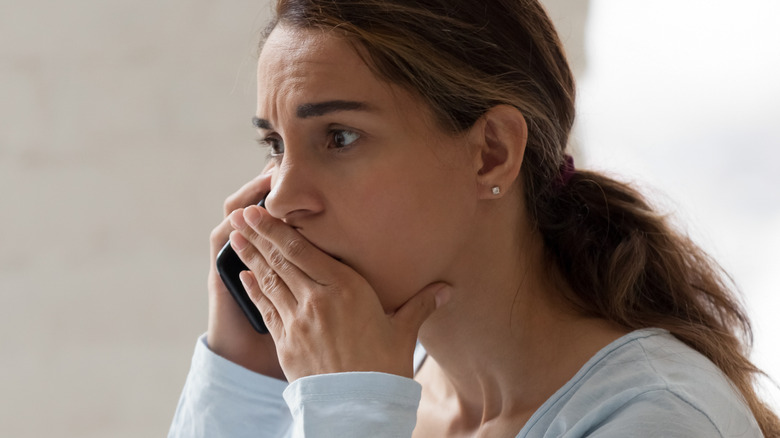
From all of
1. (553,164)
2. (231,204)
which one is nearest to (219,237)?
(231,204)

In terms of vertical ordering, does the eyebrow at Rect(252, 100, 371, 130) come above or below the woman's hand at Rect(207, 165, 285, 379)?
above

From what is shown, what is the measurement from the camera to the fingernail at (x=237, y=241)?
1.30 metres

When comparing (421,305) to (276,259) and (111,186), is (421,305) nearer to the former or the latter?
(276,259)

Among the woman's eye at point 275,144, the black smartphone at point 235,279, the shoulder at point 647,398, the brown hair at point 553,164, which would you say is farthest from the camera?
the black smartphone at point 235,279

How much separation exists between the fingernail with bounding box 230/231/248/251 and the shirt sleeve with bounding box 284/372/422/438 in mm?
263

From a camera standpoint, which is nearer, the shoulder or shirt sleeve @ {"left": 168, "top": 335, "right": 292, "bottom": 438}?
the shoulder

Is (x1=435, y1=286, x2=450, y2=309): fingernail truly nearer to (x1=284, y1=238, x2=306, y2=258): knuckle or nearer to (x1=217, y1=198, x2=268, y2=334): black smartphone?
(x1=284, y1=238, x2=306, y2=258): knuckle

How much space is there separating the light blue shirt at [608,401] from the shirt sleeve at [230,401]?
0.33 m

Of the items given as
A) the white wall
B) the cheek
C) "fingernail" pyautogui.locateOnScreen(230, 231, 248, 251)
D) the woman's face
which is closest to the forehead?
the woman's face

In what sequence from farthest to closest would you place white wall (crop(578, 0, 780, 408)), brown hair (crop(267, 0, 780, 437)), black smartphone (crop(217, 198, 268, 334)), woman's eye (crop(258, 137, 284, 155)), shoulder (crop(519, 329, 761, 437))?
white wall (crop(578, 0, 780, 408))
black smartphone (crop(217, 198, 268, 334))
woman's eye (crop(258, 137, 284, 155))
brown hair (crop(267, 0, 780, 437))
shoulder (crop(519, 329, 761, 437))

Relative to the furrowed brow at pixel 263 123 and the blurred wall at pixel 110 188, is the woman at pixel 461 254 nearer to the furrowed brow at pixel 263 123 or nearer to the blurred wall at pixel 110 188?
the furrowed brow at pixel 263 123

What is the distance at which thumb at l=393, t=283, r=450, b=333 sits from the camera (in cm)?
120

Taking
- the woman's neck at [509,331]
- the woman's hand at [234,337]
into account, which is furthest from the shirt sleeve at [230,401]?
the woman's neck at [509,331]

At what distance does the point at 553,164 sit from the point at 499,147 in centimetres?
15
